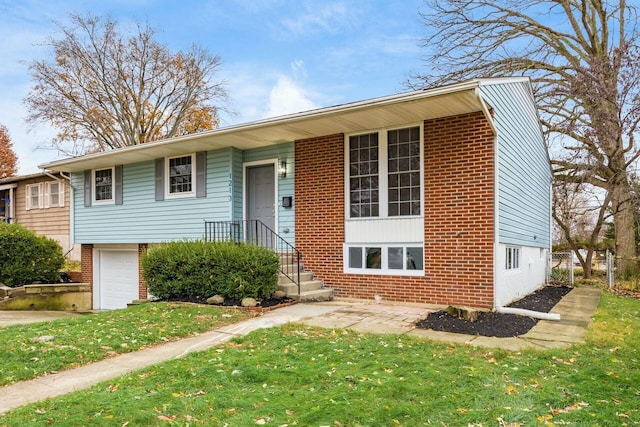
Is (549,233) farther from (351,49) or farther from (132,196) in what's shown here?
(132,196)

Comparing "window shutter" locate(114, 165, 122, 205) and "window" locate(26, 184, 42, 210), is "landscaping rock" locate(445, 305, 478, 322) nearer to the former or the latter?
"window shutter" locate(114, 165, 122, 205)

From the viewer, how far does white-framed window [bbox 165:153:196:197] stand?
1112 centimetres

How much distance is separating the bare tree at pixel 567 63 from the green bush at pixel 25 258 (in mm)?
14790

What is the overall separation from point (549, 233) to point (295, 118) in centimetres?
1063

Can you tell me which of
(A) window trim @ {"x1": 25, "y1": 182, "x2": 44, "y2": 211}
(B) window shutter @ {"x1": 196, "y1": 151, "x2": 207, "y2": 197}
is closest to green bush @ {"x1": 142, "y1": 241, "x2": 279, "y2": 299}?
(B) window shutter @ {"x1": 196, "y1": 151, "x2": 207, "y2": 197}

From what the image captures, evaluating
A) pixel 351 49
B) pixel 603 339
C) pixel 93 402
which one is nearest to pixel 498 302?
pixel 603 339

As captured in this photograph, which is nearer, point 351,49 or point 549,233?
point 549,233

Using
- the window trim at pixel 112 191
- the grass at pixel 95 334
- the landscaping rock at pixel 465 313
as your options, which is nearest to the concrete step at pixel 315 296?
the grass at pixel 95 334

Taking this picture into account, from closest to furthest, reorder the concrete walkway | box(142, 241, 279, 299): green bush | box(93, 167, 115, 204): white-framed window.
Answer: the concrete walkway
box(142, 241, 279, 299): green bush
box(93, 167, 115, 204): white-framed window

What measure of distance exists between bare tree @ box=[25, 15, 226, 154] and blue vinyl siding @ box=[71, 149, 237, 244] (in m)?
11.4

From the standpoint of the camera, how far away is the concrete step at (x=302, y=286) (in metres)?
8.62

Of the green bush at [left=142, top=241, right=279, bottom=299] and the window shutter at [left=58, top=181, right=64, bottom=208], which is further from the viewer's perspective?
the window shutter at [left=58, top=181, right=64, bottom=208]

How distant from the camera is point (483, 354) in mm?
4754

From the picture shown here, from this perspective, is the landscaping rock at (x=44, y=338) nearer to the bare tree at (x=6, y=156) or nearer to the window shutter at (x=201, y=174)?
the window shutter at (x=201, y=174)
